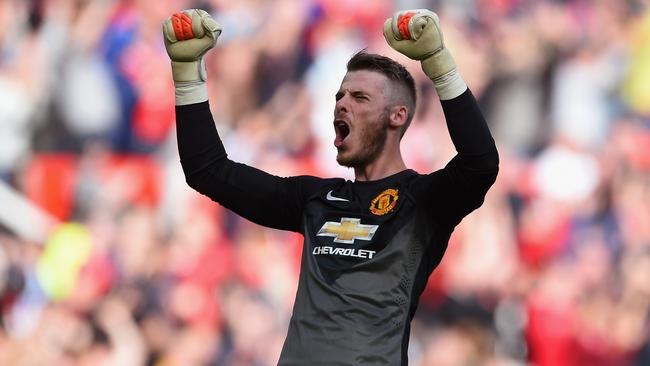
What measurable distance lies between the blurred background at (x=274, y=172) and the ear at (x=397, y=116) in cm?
332

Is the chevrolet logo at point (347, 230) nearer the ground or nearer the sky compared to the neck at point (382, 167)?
nearer the ground

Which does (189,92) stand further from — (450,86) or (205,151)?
(450,86)

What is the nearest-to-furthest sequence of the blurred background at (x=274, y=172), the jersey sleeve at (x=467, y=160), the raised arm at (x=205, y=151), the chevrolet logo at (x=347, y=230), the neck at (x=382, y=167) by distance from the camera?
the jersey sleeve at (x=467, y=160) < the chevrolet logo at (x=347, y=230) < the raised arm at (x=205, y=151) < the neck at (x=382, y=167) < the blurred background at (x=274, y=172)

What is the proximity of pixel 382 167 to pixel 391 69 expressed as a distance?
336 mm

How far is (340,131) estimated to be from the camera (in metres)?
3.52

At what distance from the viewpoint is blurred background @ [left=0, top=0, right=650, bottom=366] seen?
6750 mm

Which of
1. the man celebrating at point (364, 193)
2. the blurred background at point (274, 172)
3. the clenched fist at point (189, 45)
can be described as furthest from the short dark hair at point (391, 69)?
the blurred background at point (274, 172)

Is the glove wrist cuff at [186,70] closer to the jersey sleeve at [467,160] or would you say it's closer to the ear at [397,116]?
the ear at [397,116]

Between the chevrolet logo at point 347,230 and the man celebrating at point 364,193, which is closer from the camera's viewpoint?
the man celebrating at point 364,193

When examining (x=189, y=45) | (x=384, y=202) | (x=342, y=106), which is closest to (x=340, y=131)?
(x=342, y=106)

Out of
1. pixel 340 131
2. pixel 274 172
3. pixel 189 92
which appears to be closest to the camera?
pixel 189 92

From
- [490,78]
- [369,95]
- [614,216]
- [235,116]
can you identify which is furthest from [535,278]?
[369,95]

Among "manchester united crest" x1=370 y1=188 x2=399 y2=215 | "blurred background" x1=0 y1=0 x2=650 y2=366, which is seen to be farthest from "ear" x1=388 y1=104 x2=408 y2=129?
"blurred background" x1=0 y1=0 x2=650 y2=366

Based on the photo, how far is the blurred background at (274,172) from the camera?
22.1 feet
